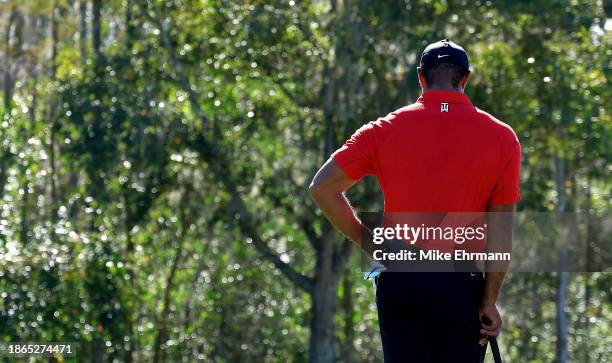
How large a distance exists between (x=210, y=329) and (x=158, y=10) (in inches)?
151

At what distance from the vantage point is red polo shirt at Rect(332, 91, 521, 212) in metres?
2.84

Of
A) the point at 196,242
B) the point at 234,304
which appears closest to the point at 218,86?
the point at 196,242

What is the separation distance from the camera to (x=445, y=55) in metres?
2.91

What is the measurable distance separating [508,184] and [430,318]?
43cm

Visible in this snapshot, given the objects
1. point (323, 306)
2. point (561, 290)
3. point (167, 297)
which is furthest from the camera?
point (167, 297)

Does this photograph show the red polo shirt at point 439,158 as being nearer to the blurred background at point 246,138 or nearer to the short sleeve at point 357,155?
the short sleeve at point 357,155

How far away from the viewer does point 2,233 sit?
9.07 metres

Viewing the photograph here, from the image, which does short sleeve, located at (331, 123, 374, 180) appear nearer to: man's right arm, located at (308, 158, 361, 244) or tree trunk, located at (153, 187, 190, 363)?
man's right arm, located at (308, 158, 361, 244)

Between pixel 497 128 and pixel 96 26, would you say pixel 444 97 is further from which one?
pixel 96 26

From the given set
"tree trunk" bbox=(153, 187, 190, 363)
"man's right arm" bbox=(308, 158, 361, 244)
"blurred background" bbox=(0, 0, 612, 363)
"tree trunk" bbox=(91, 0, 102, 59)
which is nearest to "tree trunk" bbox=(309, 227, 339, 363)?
"blurred background" bbox=(0, 0, 612, 363)

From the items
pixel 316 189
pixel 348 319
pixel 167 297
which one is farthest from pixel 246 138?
pixel 316 189

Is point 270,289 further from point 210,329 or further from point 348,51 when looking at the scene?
point 348,51

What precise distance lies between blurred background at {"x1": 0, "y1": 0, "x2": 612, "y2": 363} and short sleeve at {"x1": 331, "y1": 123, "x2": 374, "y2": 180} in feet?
20.8

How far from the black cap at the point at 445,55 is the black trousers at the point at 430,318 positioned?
60 centimetres
